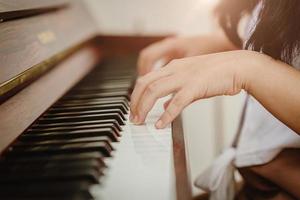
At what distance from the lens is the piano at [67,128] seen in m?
0.60

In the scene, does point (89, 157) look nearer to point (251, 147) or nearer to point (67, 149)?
point (67, 149)

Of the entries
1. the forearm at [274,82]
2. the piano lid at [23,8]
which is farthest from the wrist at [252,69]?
the piano lid at [23,8]

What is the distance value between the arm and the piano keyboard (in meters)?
0.06

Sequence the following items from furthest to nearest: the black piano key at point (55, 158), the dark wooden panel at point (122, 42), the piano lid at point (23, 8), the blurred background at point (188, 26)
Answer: the blurred background at point (188, 26), the dark wooden panel at point (122, 42), the piano lid at point (23, 8), the black piano key at point (55, 158)

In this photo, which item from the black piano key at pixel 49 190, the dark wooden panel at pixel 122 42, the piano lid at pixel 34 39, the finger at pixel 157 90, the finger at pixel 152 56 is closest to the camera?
the black piano key at pixel 49 190

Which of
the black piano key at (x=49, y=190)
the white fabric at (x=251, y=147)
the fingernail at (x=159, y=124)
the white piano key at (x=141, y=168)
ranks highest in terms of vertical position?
the black piano key at (x=49, y=190)

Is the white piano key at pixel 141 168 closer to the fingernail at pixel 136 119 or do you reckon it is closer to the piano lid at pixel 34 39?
the fingernail at pixel 136 119

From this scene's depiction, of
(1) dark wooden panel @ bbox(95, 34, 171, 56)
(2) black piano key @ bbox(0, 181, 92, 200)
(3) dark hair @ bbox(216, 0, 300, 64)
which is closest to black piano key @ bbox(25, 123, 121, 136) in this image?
(2) black piano key @ bbox(0, 181, 92, 200)

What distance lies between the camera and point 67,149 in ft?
2.34

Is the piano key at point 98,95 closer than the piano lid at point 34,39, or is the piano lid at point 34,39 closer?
the piano lid at point 34,39

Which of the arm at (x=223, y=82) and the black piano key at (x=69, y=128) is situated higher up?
the arm at (x=223, y=82)

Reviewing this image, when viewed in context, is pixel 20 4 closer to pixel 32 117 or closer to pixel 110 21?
pixel 32 117

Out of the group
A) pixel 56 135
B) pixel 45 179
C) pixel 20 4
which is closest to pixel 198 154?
pixel 20 4

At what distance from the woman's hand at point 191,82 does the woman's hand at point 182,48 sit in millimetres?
560
